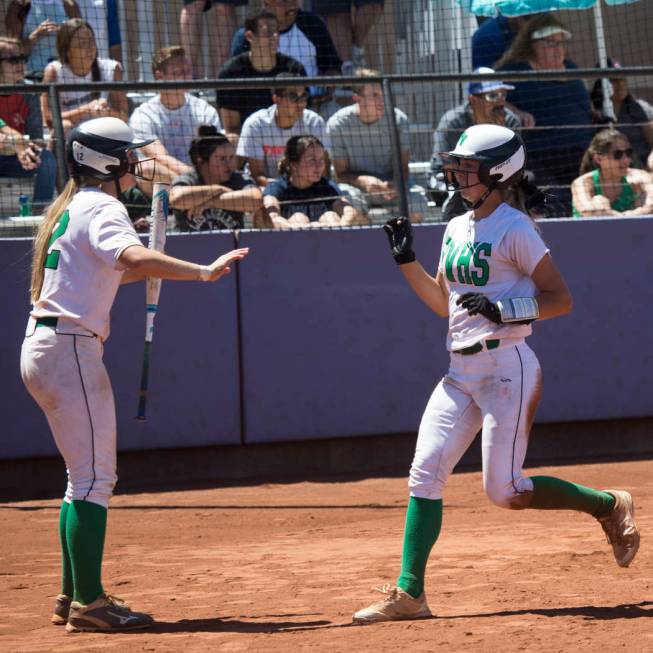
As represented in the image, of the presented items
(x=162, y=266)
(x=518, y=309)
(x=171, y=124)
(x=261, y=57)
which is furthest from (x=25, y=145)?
(x=518, y=309)

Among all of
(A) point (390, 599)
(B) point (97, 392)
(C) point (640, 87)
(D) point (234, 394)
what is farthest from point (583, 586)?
(C) point (640, 87)

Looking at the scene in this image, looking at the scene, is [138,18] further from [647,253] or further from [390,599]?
[390,599]

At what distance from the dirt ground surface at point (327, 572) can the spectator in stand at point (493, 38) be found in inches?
161

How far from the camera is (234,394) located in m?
8.90

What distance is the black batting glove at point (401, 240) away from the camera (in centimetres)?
510

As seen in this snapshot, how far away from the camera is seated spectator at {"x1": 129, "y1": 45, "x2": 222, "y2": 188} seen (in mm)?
9023

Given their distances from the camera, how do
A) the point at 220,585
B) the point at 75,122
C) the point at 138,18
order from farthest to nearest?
the point at 138,18, the point at 75,122, the point at 220,585

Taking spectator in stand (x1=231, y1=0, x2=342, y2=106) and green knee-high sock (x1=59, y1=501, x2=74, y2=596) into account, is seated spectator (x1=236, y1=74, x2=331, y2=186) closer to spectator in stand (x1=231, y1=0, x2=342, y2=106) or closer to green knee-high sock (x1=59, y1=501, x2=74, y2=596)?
spectator in stand (x1=231, y1=0, x2=342, y2=106)

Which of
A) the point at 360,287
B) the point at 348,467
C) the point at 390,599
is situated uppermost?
the point at 360,287

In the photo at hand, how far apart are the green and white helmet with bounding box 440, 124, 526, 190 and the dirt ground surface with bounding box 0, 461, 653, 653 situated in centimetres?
180

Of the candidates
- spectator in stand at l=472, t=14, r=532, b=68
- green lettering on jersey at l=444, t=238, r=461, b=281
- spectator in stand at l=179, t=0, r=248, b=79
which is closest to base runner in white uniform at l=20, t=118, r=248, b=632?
green lettering on jersey at l=444, t=238, r=461, b=281

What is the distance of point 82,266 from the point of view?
15.8 feet

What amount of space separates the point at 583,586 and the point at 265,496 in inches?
138

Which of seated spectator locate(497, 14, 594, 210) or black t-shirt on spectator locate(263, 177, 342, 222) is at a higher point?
seated spectator locate(497, 14, 594, 210)
